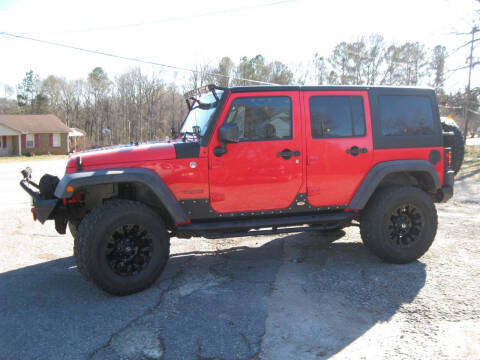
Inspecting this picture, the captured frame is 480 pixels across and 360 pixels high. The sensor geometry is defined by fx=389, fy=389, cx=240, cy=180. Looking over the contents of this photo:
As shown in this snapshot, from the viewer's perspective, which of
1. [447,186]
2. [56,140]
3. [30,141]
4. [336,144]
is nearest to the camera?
[336,144]

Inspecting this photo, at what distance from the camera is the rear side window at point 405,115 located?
4738 mm

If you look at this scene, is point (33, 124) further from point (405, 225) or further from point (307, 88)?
point (405, 225)

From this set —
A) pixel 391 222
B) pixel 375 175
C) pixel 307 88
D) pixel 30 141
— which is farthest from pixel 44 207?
pixel 30 141

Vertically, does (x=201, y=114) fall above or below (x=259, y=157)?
above

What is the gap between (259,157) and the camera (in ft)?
14.0

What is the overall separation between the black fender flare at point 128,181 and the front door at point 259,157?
1.46 feet

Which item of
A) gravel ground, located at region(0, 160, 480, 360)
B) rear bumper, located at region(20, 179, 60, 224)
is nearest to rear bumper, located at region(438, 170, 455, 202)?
gravel ground, located at region(0, 160, 480, 360)

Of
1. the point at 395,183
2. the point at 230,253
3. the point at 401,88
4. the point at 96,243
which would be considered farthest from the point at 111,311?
the point at 401,88

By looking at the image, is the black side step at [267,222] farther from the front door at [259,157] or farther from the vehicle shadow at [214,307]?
the vehicle shadow at [214,307]

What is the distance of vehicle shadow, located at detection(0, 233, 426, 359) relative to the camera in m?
2.98

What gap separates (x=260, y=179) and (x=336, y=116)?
47.5 inches

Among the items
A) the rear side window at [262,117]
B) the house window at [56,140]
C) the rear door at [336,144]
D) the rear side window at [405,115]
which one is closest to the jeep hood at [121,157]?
the rear side window at [262,117]

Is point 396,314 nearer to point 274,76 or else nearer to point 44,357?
point 44,357

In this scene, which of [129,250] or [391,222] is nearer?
[129,250]
